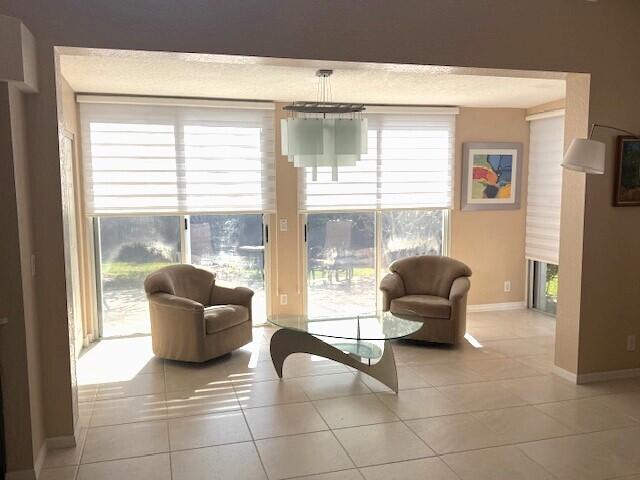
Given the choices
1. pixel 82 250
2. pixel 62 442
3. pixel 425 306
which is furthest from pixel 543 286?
pixel 62 442

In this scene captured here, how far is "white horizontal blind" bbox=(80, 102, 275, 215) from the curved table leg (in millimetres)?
1951

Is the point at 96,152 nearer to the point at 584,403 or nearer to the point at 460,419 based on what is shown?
the point at 460,419

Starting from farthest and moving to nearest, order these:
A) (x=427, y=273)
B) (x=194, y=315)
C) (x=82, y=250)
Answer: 1. (x=427, y=273)
2. (x=82, y=250)
3. (x=194, y=315)

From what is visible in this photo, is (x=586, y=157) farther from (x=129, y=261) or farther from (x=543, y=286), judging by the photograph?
(x=129, y=261)

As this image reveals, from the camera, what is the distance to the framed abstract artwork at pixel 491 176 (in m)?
6.54

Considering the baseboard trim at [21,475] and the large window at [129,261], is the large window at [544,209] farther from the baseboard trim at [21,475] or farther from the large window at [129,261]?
the baseboard trim at [21,475]

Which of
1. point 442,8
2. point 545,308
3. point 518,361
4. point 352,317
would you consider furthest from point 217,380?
point 545,308

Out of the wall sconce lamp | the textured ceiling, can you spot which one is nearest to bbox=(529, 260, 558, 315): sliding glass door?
the textured ceiling

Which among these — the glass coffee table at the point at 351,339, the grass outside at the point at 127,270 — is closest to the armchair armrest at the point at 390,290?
the glass coffee table at the point at 351,339

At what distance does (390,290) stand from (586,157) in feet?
8.11

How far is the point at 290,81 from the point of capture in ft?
15.6

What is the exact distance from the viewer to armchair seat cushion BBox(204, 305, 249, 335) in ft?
15.5

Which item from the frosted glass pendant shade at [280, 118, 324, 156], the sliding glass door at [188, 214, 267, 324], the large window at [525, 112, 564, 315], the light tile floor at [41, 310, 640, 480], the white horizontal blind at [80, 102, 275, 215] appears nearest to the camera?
the light tile floor at [41, 310, 640, 480]

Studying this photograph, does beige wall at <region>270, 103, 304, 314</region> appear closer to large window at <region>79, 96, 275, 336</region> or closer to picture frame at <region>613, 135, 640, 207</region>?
large window at <region>79, 96, 275, 336</region>
